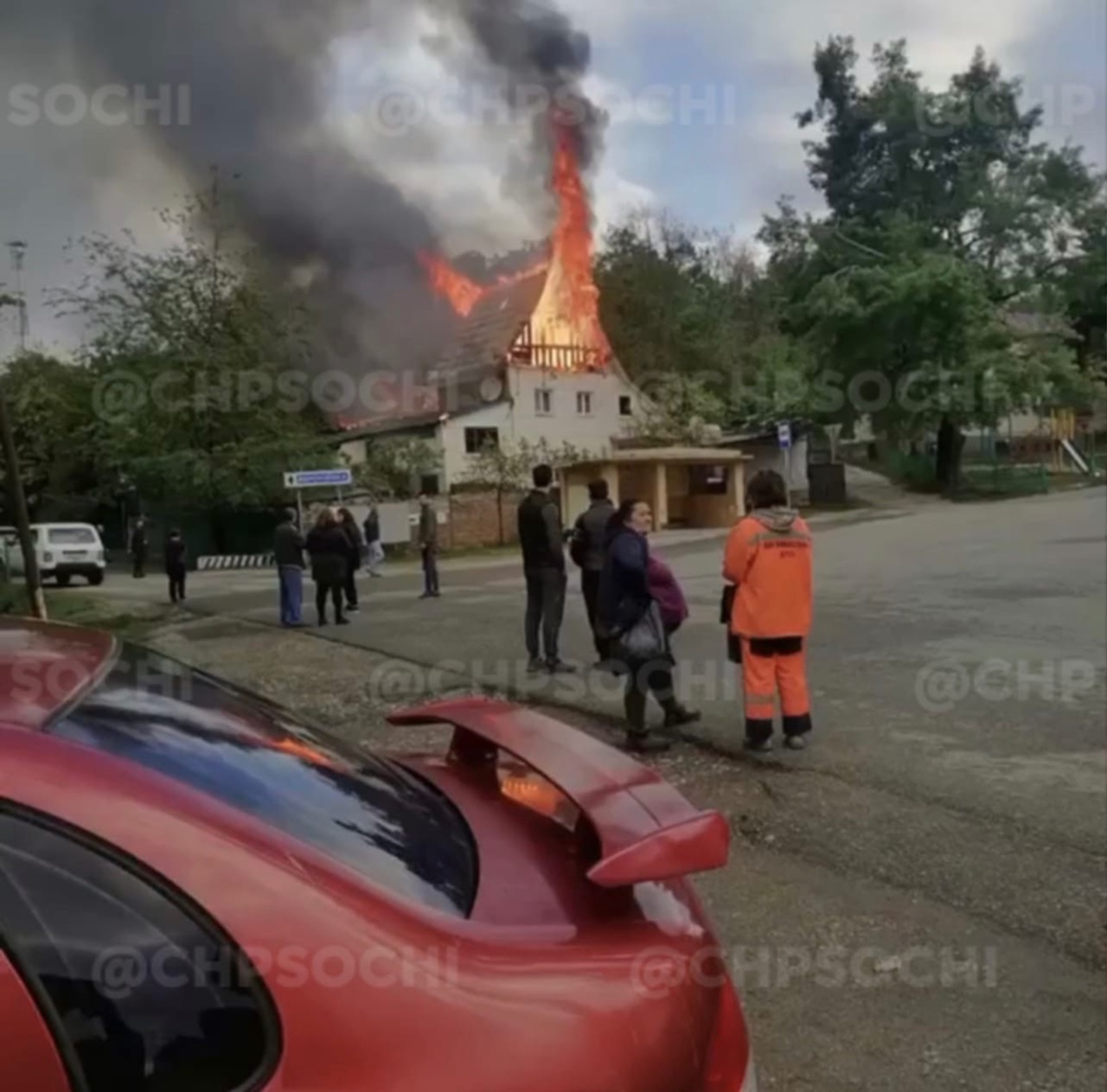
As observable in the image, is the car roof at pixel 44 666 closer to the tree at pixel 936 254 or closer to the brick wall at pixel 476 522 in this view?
the brick wall at pixel 476 522

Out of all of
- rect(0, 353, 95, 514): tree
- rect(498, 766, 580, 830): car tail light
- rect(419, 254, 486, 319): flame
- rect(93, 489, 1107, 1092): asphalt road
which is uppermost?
rect(419, 254, 486, 319): flame

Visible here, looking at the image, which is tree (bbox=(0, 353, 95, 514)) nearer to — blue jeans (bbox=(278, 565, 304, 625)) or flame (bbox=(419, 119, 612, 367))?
flame (bbox=(419, 119, 612, 367))

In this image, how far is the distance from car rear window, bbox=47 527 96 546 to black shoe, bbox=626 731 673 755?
21200mm

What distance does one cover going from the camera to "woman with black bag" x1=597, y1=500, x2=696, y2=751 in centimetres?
630

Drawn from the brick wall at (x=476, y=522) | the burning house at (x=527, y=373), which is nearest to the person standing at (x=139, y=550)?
the burning house at (x=527, y=373)

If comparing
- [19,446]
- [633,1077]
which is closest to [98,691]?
[633,1077]

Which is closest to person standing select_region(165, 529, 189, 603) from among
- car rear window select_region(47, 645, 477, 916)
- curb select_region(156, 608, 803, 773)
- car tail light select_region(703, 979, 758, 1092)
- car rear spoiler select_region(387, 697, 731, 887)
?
curb select_region(156, 608, 803, 773)

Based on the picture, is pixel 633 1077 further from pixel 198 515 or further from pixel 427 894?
pixel 198 515

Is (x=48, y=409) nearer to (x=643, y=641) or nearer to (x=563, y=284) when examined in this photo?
(x=563, y=284)

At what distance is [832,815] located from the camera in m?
5.17

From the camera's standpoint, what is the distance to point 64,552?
24250mm

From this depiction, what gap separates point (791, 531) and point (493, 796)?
4113 mm

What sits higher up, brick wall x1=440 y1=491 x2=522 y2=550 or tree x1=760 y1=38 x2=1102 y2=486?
tree x1=760 y1=38 x2=1102 y2=486

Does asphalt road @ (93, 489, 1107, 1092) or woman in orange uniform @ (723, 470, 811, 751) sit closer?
asphalt road @ (93, 489, 1107, 1092)
